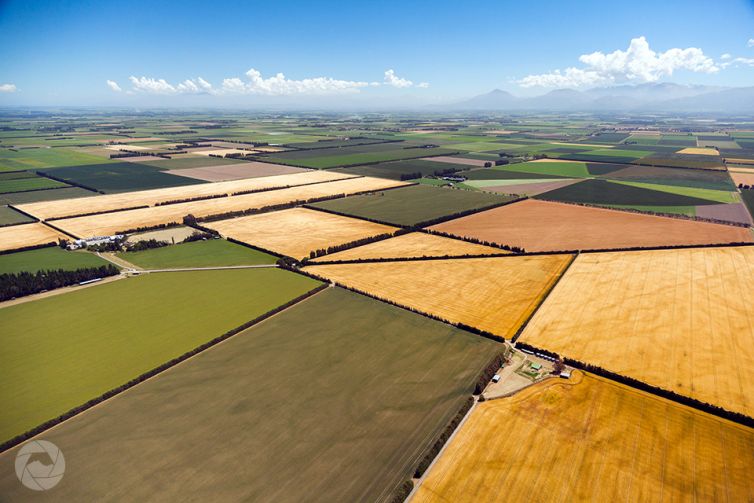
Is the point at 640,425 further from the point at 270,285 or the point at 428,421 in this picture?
the point at 270,285

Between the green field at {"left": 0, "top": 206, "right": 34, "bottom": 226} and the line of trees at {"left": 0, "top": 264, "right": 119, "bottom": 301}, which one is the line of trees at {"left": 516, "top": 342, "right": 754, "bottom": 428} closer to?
the line of trees at {"left": 0, "top": 264, "right": 119, "bottom": 301}

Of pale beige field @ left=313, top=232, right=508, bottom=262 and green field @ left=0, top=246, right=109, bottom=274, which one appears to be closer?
green field @ left=0, top=246, right=109, bottom=274

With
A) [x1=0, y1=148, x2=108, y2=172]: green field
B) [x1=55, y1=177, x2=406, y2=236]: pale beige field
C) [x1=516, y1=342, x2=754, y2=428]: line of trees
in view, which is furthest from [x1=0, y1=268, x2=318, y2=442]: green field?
[x1=0, y1=148, x2=108, y2=172]: green field

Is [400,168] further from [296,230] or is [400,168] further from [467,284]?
[467,284]

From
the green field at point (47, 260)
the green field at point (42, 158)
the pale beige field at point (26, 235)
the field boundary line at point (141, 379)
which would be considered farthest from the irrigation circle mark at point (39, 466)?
the green field at point (42, 158)

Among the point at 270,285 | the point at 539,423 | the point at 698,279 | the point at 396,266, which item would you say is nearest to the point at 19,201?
the point at 270,285
